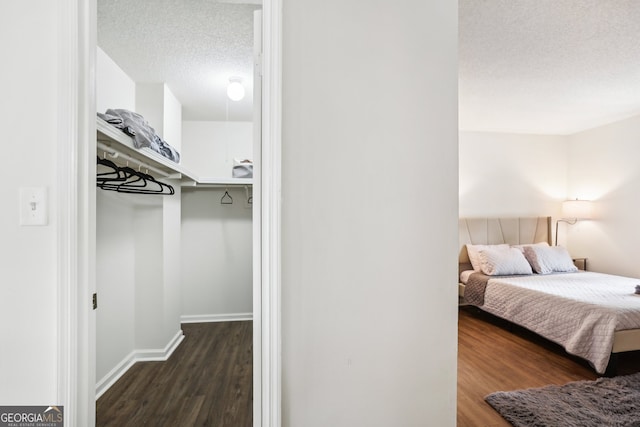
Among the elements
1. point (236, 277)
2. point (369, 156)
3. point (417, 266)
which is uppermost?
point (369, 156)

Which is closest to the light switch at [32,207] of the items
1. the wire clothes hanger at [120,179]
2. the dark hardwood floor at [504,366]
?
the wire clothes hanger at [120,179]

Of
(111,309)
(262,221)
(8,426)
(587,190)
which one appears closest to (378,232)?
(262,221)

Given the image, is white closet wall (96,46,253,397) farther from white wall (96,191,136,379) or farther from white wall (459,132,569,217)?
white wall (459,132,569,217)

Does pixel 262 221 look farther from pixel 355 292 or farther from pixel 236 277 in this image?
pixel 236 277

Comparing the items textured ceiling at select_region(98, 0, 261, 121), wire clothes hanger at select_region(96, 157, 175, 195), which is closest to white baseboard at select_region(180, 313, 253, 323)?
wire clothes hanger at select_region(96, 157, 175, 195)

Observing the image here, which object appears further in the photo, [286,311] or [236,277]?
[236,277]

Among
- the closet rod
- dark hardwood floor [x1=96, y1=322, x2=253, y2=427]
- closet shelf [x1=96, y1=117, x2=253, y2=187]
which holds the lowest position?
dark hardwood floor [x1=96, y1=322, x2=253, y2=427]

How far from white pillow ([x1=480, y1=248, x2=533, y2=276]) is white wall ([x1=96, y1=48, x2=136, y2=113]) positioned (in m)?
4.33

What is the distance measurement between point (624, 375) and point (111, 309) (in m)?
4.14

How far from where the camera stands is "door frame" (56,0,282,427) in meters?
0.98

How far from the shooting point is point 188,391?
7.06 ft

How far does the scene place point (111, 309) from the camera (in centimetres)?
229

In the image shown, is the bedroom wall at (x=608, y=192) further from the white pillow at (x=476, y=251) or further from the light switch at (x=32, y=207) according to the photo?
the light switch at (x=32, y=207)

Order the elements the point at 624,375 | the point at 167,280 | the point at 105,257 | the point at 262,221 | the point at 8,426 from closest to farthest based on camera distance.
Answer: the point at 8,426 < the point at 262,221 < the point at 105,257 < the point at 624,375 < the point at 167,280
